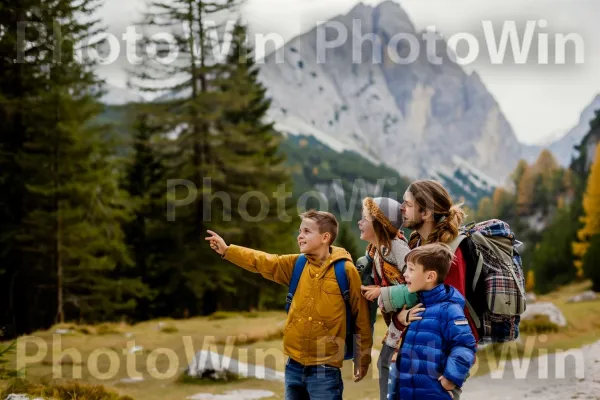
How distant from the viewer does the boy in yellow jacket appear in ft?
13.1

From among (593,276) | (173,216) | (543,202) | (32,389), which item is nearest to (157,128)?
(173,216)

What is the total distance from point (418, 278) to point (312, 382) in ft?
3.55

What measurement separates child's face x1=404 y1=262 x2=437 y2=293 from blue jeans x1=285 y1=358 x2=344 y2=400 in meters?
0.89

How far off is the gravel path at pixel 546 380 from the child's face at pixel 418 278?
478 centimetres

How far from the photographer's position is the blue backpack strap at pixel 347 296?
163 inches

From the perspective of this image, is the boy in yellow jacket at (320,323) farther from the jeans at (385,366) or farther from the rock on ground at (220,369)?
the rock on ground at (220,369)

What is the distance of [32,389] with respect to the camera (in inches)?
256

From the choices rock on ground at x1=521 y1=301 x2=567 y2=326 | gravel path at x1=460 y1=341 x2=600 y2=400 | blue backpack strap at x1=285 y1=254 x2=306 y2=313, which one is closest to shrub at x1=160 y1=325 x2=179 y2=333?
gravel path at x1=460 y1=341 x2=600 y2=400

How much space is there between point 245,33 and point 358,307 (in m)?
23.9

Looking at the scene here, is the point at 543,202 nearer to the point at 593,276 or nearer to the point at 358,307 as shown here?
the point at 593,276

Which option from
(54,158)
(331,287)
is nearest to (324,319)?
(331,287)

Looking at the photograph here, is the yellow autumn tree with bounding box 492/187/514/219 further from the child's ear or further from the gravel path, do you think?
the child's ear

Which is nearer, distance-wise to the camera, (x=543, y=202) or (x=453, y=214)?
(x=453, y=214)

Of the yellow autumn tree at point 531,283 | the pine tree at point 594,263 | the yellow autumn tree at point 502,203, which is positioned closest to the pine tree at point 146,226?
the pine tree at point 594,263
